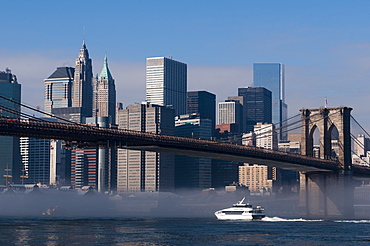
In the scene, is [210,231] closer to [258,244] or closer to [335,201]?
[258,244]

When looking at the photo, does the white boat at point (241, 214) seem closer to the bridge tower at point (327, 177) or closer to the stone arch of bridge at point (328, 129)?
the bridge tower at point (327, 177)

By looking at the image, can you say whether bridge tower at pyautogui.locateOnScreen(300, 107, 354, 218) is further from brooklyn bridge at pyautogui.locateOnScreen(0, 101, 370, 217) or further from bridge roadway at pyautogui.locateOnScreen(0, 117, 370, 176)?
bridge roadway at pyautogui.locateOnScreen(0, 117, 370, 176)

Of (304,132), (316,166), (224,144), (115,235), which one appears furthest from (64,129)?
(304,132)

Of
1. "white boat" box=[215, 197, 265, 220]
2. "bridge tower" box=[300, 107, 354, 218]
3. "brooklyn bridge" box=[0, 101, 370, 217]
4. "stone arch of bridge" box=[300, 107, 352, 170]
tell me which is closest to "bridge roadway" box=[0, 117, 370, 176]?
"brooklyn bridge" box=[0, 101, 370, 217]

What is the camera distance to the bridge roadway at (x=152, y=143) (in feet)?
293

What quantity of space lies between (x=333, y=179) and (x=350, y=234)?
47433 mm

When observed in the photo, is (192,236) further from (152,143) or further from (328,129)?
(328,129)

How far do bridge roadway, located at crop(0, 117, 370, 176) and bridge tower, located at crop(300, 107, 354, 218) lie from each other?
2361mm

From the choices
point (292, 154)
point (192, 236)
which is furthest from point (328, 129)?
point (192, 236)

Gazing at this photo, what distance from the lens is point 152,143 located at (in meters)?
103

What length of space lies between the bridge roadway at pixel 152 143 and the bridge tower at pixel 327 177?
236 centimetres

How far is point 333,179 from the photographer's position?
125062 mm

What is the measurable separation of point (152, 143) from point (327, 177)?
38423mm

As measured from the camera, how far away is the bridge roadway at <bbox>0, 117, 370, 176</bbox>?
8938cm
